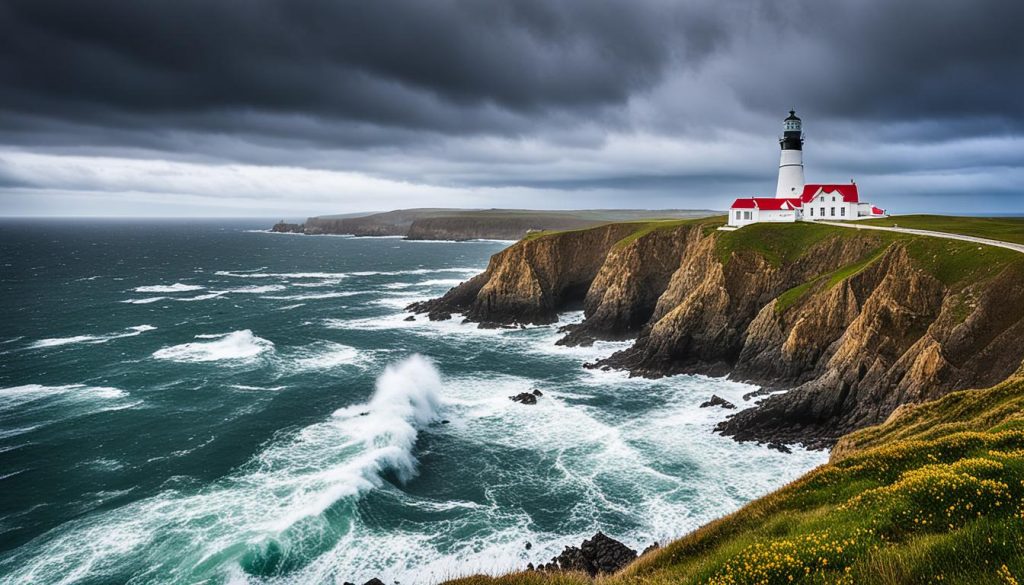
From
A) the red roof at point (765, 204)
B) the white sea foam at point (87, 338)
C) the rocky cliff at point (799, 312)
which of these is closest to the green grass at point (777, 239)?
the rocky cliff at point (799, 312)

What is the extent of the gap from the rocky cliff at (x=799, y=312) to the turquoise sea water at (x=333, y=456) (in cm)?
376

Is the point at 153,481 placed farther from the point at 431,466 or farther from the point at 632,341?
the point at 632,341

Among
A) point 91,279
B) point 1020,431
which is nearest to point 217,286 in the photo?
point 91,279

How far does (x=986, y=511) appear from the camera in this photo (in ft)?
30.4

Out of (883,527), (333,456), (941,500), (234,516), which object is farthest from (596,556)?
(333,456)

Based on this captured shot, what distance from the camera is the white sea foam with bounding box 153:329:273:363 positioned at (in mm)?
56312

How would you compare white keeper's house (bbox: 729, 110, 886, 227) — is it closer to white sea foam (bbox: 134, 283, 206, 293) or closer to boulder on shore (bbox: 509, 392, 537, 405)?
boulder on shore (bbox: 509, 392, 537, 405)

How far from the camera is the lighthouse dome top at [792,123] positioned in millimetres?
75812

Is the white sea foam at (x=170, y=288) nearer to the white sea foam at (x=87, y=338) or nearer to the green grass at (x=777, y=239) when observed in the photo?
the white sea foam at (x=87, y=338)

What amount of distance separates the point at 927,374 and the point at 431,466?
28.3m

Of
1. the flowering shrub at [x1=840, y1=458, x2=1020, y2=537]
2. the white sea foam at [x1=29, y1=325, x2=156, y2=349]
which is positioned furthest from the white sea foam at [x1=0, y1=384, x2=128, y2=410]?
the flowering shrub at [x1=840, y1=458, x2=1020, y2=537]

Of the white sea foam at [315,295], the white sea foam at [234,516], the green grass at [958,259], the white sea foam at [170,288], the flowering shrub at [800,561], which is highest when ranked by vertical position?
the green grass at [958,259]

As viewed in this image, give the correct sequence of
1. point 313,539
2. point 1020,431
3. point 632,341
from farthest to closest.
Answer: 1. point 632,341
2. point 313,539
3. point 1020,431

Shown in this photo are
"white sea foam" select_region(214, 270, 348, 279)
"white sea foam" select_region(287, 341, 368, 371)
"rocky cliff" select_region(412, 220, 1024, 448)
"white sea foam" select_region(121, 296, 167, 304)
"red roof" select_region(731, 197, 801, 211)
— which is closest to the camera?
"rocky cliff" select_region(412, 220, 1024, 448)
